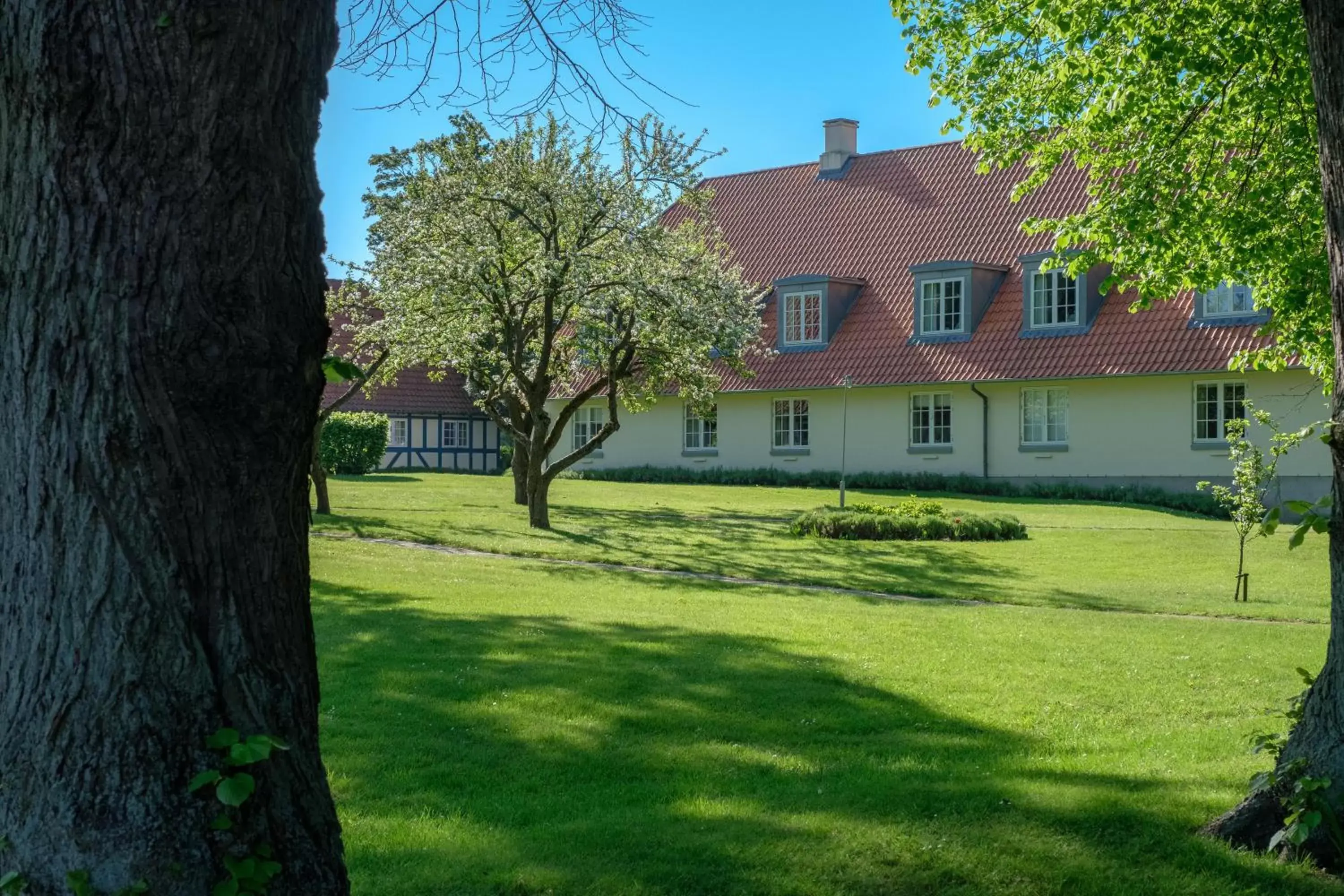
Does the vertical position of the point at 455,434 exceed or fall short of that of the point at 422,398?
it falls short

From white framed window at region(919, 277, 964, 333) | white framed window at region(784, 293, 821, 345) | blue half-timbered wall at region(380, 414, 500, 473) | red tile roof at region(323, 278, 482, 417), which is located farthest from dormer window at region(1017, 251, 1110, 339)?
→ blue half-timbered wall at region(380, 414, 500, 473)

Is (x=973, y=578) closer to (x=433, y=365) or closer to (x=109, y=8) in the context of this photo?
(x=433, y=365)

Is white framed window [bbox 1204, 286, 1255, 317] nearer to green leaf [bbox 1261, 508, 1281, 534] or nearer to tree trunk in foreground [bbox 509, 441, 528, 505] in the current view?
tree trunk in foreground [bbox 509, 441, 528, 505]

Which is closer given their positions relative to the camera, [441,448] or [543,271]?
[543,271]

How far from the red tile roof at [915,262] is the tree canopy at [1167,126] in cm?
1624

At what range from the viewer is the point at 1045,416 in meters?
33.3

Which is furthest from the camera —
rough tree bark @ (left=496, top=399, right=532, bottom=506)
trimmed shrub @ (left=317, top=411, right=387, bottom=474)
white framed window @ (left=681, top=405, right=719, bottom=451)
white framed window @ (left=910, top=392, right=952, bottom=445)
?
white framed window @ (left=681, top=405, right=719, bottom=451)

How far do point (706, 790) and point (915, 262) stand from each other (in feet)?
101

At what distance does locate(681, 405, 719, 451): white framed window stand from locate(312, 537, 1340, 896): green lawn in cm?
2347

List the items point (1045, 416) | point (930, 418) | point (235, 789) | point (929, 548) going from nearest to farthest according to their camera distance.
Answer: point (235, 789)
point (929, 548)
point (1045, 416)
point (930, 418)

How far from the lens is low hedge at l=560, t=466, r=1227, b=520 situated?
1185 inches

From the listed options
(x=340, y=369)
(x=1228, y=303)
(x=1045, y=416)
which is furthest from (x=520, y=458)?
(x=340, y=369)

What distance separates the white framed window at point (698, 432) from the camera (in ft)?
130

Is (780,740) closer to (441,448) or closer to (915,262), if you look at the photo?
(915,262)
